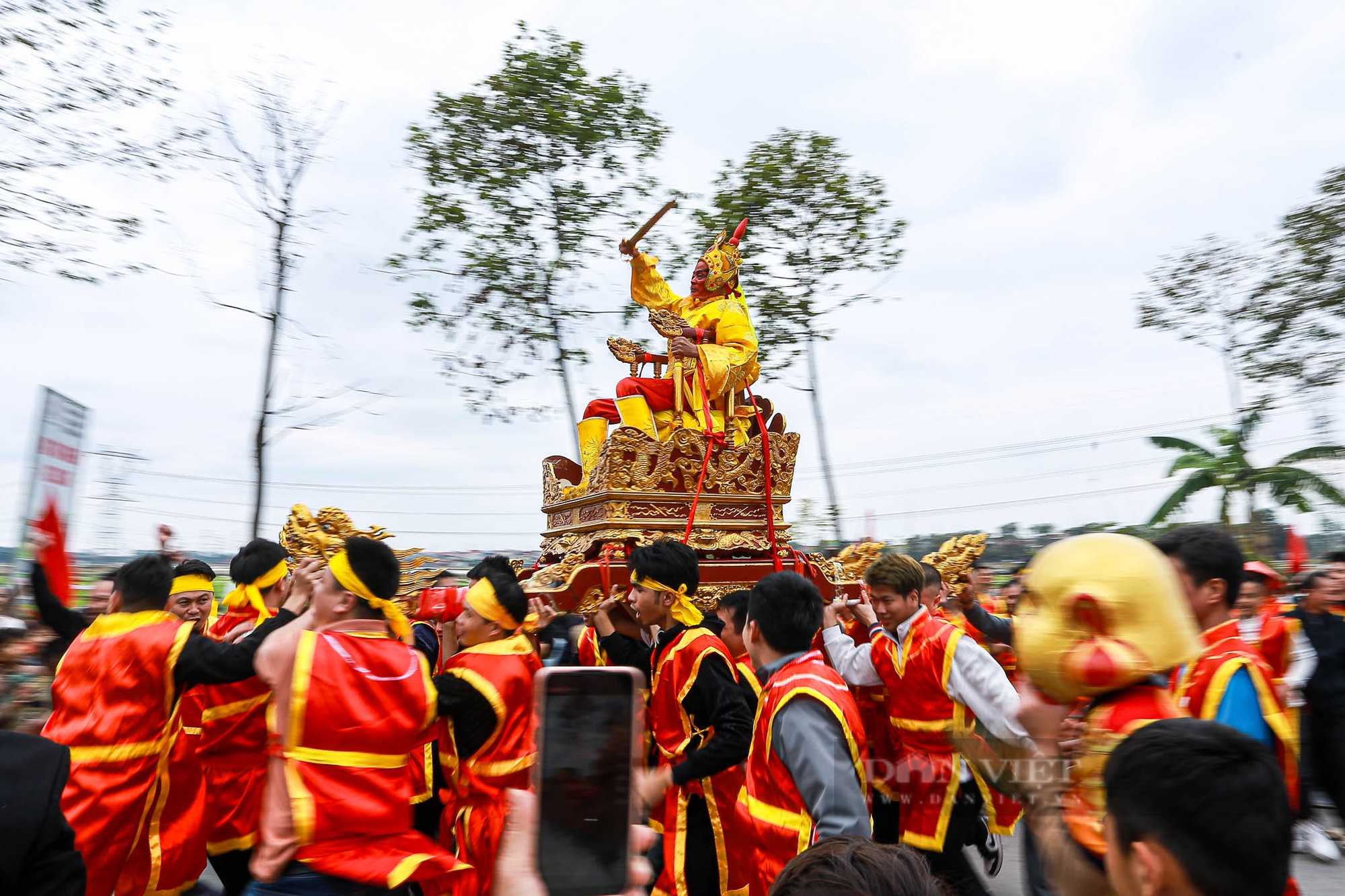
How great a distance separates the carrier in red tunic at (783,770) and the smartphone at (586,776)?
1.24 m

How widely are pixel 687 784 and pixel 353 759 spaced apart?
166cm

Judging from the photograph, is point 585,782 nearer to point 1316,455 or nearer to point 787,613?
point 787,613

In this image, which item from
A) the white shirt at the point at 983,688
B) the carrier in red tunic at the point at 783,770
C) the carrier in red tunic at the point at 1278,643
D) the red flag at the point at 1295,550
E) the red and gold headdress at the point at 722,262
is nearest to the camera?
the carrier in red tunic at the point at 783,770

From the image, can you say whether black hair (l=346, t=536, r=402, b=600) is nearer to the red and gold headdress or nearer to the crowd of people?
the crowd of people

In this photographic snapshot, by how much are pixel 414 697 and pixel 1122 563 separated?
6.44ft

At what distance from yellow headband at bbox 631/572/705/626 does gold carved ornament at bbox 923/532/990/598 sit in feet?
7.39

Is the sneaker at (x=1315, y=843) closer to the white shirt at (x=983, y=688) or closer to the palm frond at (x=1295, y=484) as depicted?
the white shirt at (x=983, y=688)

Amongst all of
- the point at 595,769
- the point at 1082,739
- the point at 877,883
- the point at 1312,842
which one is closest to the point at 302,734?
the point at 595,769

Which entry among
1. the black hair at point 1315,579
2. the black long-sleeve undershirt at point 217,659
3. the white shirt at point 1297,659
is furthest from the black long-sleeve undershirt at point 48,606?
the black hair at point 1315,579

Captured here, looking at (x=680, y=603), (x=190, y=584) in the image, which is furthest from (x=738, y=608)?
(x=190, y=584)

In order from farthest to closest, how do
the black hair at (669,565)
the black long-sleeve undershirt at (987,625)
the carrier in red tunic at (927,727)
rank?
1. the black long-sleeve undershirt at (987,625)
2. the black hair at (669,565)
3. the carrier in red tunic at (927,727)

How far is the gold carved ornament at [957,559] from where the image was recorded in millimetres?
5805

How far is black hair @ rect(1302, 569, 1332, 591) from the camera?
542cm

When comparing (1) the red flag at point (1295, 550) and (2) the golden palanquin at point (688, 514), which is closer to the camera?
(2) the golden palanquin at point (688, 514)
